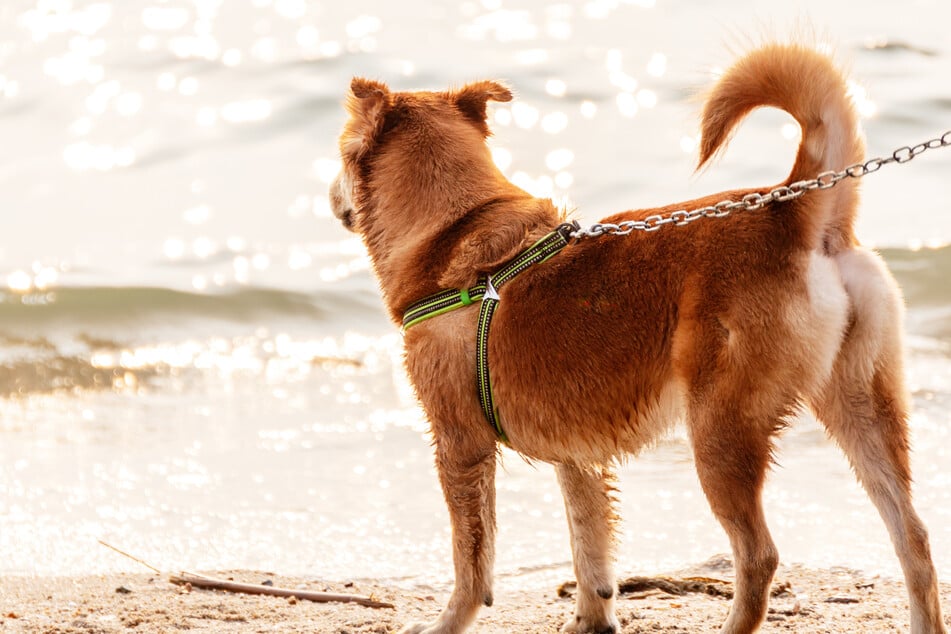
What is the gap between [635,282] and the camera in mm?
3568

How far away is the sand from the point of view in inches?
164

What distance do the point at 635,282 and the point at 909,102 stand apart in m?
12.0

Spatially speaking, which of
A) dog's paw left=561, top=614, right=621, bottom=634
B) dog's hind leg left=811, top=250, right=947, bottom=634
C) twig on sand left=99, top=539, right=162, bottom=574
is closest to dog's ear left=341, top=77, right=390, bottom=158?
dog's hind leg left=811, top=250, right=947, bottom=634

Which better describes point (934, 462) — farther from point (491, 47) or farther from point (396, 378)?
point (491, 47)

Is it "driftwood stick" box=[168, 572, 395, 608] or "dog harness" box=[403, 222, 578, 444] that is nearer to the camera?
"dog harness" box=[403, 222, 578, 444]

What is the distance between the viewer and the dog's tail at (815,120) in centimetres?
344

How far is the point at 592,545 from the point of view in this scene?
4.16 m

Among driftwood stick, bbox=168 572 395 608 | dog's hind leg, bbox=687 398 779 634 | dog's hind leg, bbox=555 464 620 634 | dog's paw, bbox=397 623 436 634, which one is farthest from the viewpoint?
driftwood stick, bbox=168 572 395 608

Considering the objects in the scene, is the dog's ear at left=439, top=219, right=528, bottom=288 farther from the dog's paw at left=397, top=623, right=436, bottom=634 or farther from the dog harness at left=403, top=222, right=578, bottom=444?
the dog's paw at left=397, top=623, right=436, bottom=634

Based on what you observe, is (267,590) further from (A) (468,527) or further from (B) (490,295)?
(B) (490,295)

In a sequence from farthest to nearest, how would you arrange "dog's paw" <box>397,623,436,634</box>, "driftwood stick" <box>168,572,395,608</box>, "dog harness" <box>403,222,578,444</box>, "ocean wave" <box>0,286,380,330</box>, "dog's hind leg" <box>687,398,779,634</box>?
"ocean wave" <box>0,286,380,330</box> < "driftwood stick" <box>168,572,395,608</box> < "dog's paw" <box>397,623,436,634</box> < "dog harness" <box>403,222,578,444</box> < "dog's hind leg" <box>687,398,779,634</box>

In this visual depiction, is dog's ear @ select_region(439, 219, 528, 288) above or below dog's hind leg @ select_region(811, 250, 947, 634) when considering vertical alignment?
above

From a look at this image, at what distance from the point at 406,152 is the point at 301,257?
765cm

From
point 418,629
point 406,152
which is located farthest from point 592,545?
point 406,152
